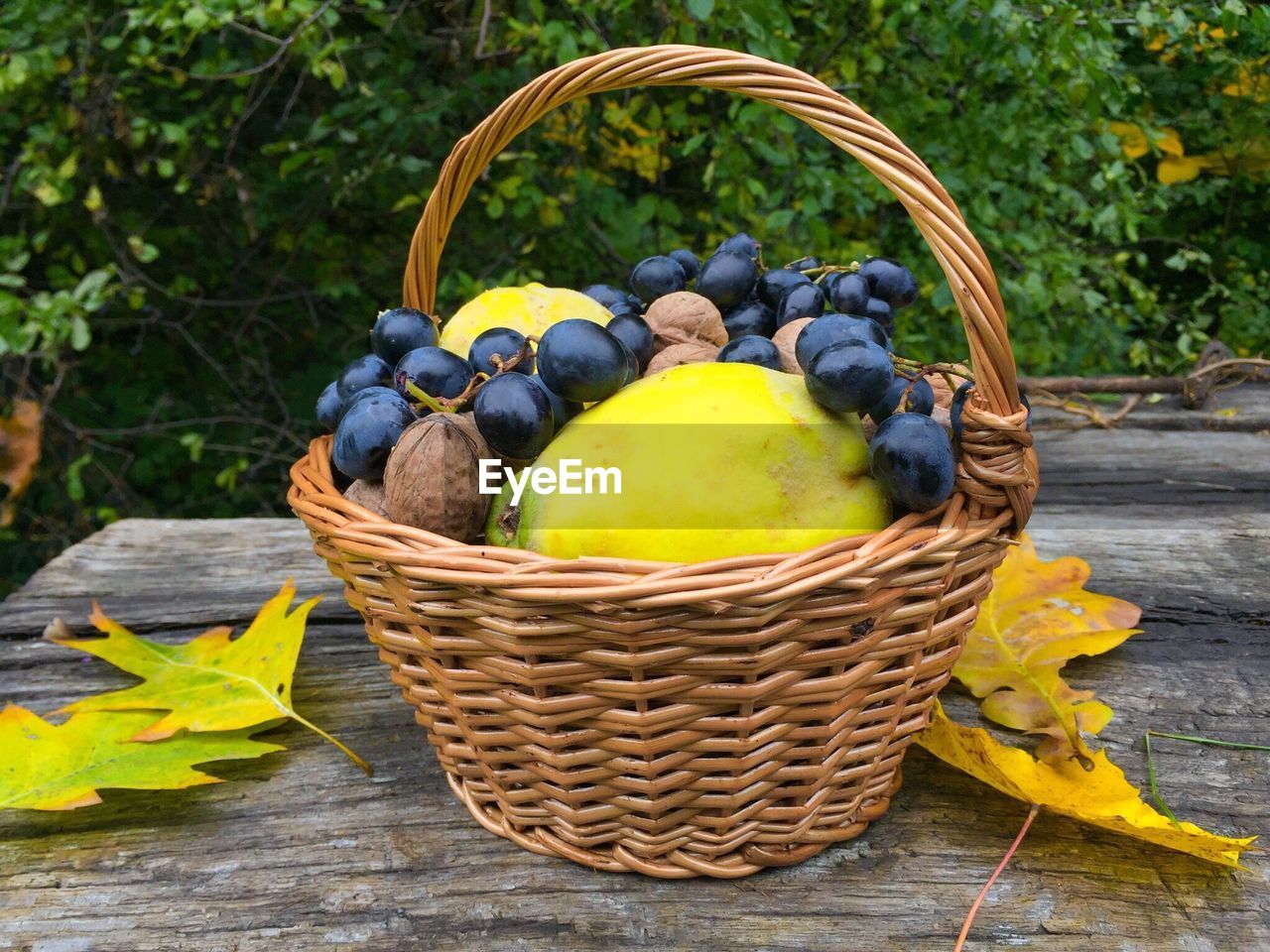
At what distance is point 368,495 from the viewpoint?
31.2 inches

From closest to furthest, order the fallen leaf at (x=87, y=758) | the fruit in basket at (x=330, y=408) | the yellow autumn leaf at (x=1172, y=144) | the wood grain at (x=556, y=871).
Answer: the wood grain at (x=556, y=871) < the fallen leaf at (x=87, y=758) < the fruit in basket at (x=330, y=408) < the yellow autumn leaf at (x=1172, y=144)

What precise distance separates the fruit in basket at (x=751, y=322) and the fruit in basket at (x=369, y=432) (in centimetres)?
37

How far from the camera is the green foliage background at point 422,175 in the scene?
1.72m

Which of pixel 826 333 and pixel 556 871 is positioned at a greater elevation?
pixel 826 333

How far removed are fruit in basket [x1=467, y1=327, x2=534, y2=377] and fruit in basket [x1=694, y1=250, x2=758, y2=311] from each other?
9.9 inches

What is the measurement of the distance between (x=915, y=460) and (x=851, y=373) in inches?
3.0

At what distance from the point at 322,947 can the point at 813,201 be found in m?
1.42

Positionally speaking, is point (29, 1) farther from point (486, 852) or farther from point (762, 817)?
point (762, 817)

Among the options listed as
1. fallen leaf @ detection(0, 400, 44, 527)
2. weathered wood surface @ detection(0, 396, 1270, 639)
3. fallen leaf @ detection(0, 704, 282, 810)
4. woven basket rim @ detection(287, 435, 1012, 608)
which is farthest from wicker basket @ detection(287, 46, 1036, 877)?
fallen leaf @ detection(0, 400, 44, 527)

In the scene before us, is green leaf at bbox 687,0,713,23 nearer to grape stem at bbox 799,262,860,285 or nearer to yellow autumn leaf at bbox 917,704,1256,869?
grape stem at bbox 799,262,860,285

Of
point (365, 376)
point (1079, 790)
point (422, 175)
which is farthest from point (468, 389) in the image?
point (422, 175)

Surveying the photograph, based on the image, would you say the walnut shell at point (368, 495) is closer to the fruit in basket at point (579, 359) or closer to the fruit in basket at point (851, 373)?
the fruit in basket at point (579, 359)

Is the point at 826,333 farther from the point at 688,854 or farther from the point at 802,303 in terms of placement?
the point at 688,854

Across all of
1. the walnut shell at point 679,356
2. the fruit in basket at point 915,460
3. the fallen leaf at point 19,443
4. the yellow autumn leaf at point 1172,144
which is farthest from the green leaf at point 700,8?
the yellow autumn leaf at point 1172,144
